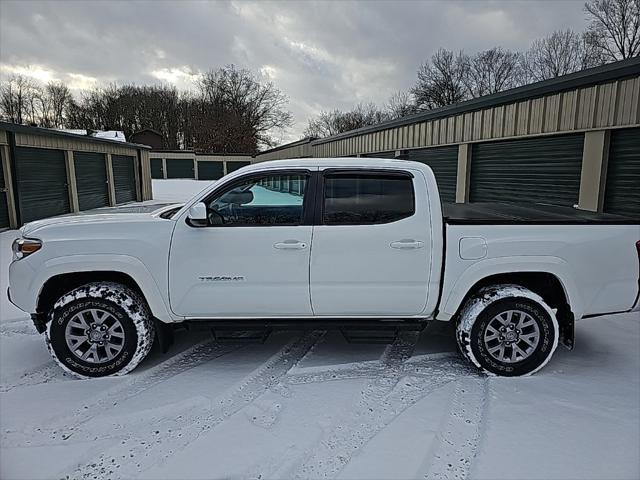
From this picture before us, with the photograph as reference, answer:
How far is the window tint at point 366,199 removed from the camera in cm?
359

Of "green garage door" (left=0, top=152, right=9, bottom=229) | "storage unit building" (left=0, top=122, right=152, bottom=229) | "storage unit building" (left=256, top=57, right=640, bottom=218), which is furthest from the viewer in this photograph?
"storage unit building" (left=0, top=122, right=152, bottom=229)

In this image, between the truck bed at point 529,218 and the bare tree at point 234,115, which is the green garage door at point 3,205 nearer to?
the truck bed at point 529,218

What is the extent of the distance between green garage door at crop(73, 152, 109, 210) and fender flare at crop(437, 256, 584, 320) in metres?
16.0

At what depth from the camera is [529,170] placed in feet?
26.7

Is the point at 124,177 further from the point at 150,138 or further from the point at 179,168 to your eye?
the point at 150,138

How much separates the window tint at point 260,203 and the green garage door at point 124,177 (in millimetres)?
18362

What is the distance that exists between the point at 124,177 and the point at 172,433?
67.9 ft

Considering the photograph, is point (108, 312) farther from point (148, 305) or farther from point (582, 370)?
point (582, 370)

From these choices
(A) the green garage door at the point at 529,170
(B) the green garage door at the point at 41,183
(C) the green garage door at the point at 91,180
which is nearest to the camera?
(A) the green garage door at the point at 529,170

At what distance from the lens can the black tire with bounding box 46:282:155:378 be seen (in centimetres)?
354

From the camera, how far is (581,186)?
684cm

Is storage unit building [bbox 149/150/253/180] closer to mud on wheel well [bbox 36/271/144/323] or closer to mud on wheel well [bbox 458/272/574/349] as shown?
mud on wheel well [bbox 36/271/144/323]

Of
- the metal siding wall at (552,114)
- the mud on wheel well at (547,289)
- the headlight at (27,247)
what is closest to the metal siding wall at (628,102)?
the metal siding wall at (552,114)

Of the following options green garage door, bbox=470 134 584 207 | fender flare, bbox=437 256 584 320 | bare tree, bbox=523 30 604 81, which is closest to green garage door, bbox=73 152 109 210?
green garage door, bbox=470 134 584 207
